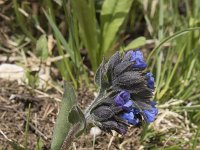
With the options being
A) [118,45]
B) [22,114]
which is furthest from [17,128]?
[118,45]

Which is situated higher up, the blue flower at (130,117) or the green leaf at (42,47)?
the green leaf at (42,47)

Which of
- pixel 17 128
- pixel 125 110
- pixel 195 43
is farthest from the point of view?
pixel 195 43

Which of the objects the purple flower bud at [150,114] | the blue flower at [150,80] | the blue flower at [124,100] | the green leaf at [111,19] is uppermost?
the green leaf at [111,19]

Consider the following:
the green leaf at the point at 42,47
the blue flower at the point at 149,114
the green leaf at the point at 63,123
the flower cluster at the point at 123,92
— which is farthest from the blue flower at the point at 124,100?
the green leaf at the point at 42,47

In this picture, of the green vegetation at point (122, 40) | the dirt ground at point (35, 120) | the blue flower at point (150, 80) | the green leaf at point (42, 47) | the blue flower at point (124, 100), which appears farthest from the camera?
the green leaf at point (42, 47)

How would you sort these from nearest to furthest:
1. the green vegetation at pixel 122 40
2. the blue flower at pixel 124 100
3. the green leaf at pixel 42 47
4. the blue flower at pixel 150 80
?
the blue flower at pixel 124 100 → the blue flower at pixel 150 80 → the green vegetation at pixel 122 40 → the green leaf at pixel 42 47

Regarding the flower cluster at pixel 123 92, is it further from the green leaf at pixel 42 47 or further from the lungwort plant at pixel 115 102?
the green leaf at pixel 42 47

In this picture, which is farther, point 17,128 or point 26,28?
point 26,28

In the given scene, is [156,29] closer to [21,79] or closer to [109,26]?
[109,26]

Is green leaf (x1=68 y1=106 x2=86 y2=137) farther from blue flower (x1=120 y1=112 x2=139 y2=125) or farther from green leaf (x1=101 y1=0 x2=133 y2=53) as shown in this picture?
green leaf (x1=101 y1=0 x2=133 y2=53)
